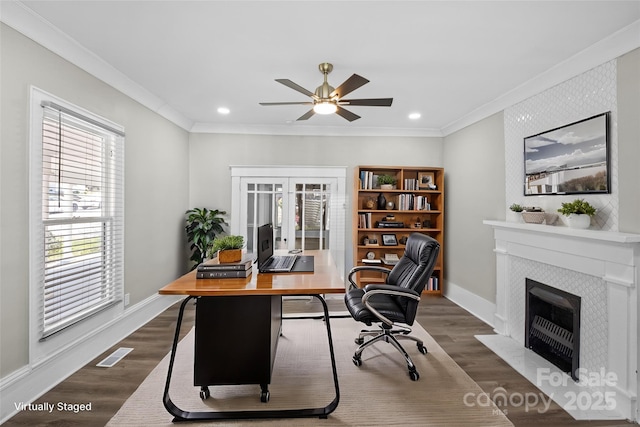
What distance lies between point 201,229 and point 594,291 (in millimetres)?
4186

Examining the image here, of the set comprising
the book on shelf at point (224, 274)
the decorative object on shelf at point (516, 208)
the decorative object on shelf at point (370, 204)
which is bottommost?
the book on shelf at point (224, 274)

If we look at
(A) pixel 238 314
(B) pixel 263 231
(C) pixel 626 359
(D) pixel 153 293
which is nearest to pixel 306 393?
(A) pixel 238 314

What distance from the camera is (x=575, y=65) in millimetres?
2436

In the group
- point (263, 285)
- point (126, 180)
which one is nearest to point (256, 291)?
point (263, 285)

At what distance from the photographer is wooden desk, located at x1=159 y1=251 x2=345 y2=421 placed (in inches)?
69.1

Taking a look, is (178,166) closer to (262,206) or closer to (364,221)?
(262,206)

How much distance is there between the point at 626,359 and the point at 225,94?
13.3ft

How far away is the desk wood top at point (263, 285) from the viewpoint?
1.74 m

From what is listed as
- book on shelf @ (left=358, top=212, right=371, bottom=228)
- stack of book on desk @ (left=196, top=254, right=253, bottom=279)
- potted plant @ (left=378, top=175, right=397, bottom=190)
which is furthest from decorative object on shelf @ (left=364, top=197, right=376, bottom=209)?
stack of book on desk @ (left=196, top=254, right=253, bottom=279)

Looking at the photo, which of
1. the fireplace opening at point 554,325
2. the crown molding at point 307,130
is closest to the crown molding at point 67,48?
the crown molding at point 307,130

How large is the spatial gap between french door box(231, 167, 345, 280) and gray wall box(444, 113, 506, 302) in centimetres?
161

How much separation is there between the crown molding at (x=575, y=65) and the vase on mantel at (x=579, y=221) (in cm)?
115

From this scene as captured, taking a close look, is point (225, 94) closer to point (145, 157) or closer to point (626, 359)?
point (145, 157)

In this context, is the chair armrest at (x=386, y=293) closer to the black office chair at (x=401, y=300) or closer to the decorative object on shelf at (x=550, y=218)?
the black office chair at (x=401, y=300)
